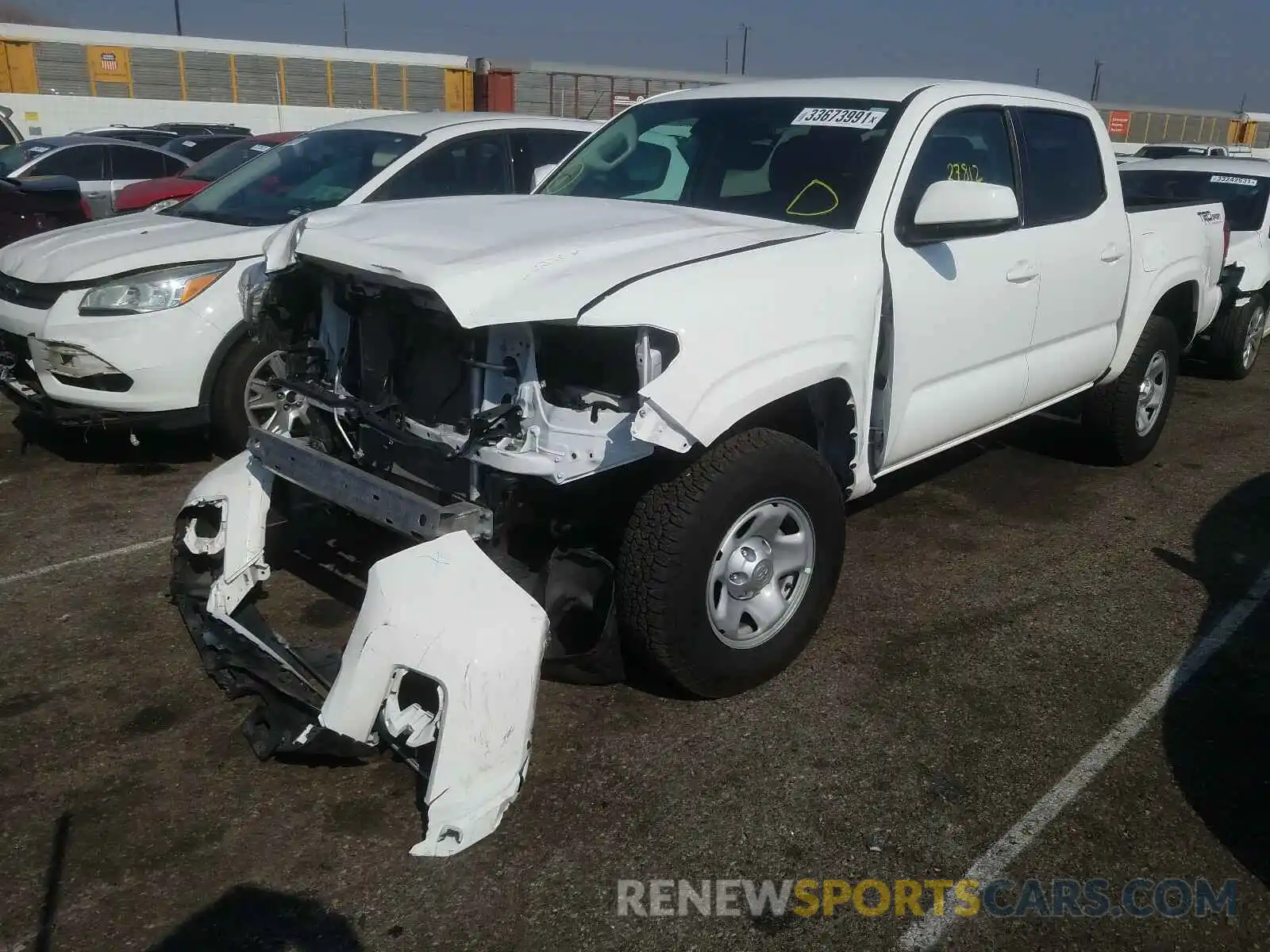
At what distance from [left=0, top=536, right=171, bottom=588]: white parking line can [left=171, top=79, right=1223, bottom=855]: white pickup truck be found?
2.78 ft

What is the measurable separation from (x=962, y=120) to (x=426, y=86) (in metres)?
32.8

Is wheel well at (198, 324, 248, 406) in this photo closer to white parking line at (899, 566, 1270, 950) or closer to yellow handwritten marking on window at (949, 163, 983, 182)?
yellow handwritten marking on window at (949, 163, 983, 182)

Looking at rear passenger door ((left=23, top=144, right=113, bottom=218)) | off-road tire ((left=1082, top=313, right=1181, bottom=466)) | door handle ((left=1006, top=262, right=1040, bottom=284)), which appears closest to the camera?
door handle ((left=1006, top=262, right=1040, bottom=284))

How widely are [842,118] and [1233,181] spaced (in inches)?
270

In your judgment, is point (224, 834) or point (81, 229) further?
point (81, 229)

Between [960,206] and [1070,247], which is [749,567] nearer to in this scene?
[960,206]

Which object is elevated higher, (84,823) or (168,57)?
(168,57)

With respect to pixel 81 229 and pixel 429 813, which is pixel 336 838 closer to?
pixel 429 813

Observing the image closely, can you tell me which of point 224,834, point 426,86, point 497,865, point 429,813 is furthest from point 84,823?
point 426,86

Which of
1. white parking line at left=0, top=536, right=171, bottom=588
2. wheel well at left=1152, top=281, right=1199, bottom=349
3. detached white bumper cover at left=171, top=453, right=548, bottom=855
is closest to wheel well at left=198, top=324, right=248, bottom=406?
white parking line at left=0, top=536, right=171, bottom=588

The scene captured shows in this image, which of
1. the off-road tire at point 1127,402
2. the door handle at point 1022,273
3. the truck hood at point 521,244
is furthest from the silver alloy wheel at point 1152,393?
the truck hood at point 521,244

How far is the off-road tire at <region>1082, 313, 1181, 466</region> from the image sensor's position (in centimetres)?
546

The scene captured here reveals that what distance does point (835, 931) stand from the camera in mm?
2480

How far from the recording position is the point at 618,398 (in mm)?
2939
